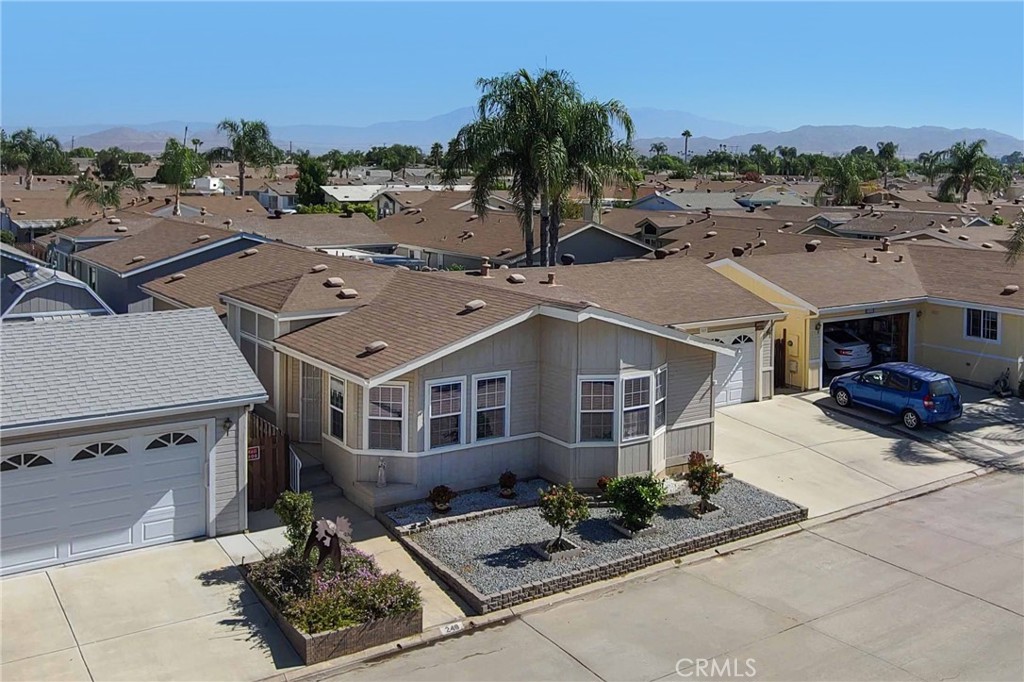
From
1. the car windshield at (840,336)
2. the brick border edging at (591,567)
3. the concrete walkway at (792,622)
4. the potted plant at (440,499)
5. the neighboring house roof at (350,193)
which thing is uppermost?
the neighboring house roof at (350,193)

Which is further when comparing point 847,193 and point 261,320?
point 847,193

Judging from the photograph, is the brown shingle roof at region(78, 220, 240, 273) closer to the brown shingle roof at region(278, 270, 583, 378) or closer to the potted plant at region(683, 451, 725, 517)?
the brown shingle roof at region(278, 270, 583, 378)

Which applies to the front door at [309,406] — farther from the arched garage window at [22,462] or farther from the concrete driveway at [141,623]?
the arched garage window at [22,462]

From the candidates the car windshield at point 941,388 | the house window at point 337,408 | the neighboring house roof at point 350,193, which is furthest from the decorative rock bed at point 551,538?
the neighboring house roof at point 350,193

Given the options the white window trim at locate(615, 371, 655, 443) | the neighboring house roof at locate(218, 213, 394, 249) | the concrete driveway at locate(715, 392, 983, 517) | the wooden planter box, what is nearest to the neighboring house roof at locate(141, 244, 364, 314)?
the white window trim at locate(615, 371, 655, 443)

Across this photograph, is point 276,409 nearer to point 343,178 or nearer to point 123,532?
point 123,532

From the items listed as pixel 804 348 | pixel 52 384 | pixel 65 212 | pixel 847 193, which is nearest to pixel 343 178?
pixel 65 212
